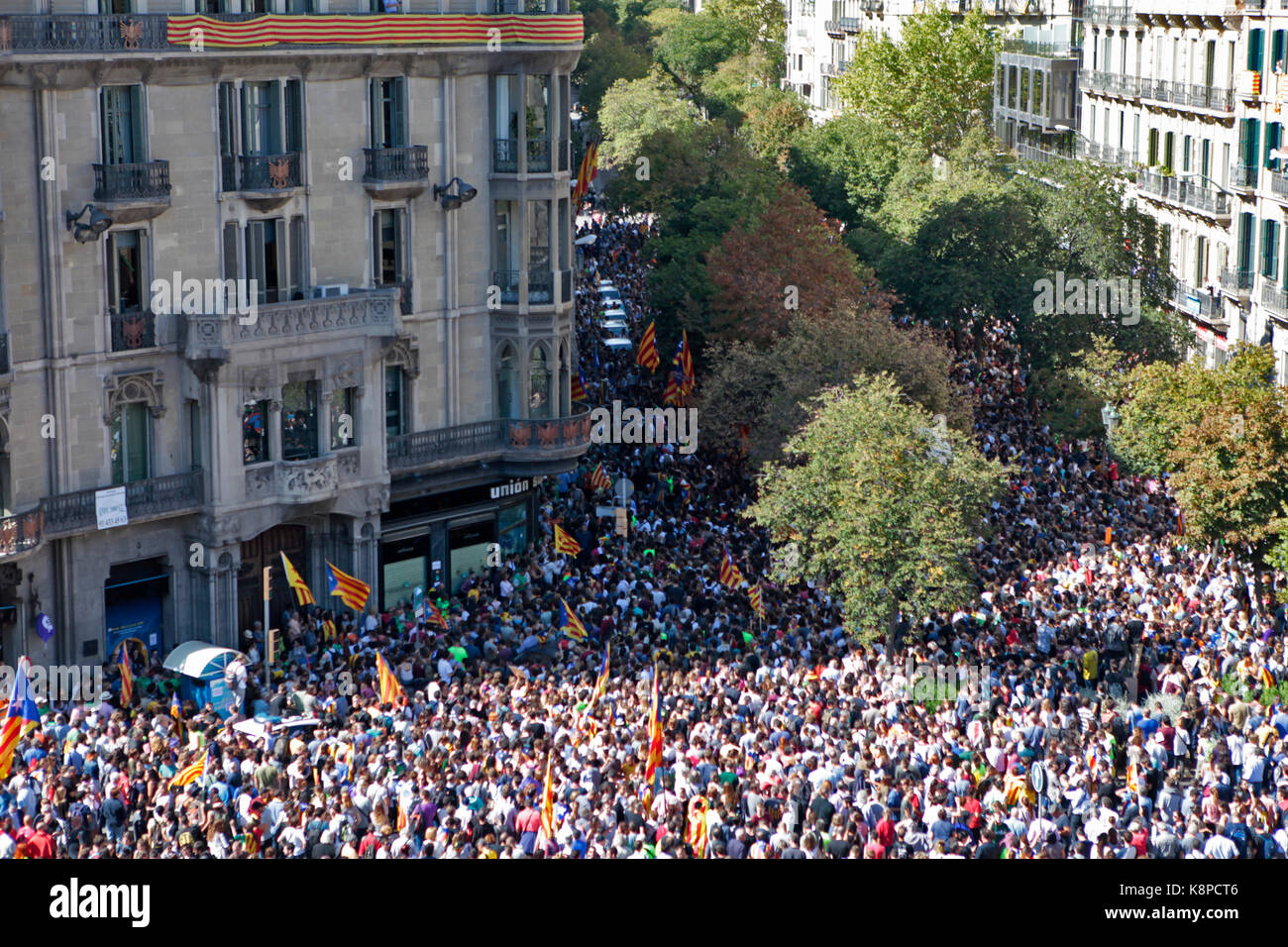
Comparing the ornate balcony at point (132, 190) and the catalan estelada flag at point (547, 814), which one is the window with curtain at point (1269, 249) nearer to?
the ornate balcony at point (132, 190)

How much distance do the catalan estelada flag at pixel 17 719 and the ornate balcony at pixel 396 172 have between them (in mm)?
16968

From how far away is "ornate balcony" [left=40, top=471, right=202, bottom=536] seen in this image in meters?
39.7

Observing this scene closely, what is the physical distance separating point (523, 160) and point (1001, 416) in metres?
22.4

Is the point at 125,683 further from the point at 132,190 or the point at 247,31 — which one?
the point at 247,31

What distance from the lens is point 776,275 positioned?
59.9 metres

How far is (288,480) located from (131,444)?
370 centimetres


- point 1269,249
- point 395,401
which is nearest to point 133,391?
point 395,401

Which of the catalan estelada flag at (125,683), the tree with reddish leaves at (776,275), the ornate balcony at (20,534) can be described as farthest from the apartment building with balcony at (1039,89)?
the catalan estelada flag at (125,683)

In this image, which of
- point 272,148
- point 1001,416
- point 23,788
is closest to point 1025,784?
point 23,788

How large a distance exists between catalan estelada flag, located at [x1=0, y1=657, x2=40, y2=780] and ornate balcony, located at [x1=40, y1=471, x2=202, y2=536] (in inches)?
308

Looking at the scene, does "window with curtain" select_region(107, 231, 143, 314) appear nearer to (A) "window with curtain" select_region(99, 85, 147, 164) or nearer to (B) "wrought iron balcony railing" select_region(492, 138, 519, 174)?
(A) "window with curtain" select_region(99, 85, 147, 164)

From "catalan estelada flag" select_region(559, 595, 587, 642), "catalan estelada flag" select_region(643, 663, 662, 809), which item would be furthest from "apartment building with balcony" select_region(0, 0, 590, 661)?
"catalan estelada flag" select_region(643, 663, 662, 809)

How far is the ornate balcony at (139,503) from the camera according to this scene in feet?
130
